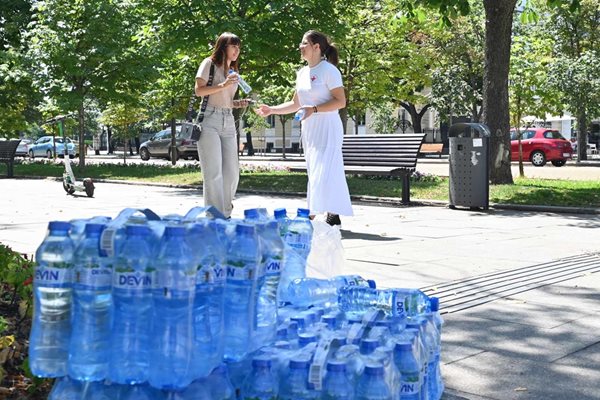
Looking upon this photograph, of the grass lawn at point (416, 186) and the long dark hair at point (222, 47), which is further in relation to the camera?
the grass lawn at point (416, 186)

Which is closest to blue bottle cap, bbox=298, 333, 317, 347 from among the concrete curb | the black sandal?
the black sandal

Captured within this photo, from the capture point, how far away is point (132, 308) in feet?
8.82

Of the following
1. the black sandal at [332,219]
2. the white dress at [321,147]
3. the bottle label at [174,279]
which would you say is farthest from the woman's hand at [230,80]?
the bottle label at [174,279]

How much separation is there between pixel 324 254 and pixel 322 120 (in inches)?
147

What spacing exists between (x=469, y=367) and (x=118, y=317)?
7.45 feet

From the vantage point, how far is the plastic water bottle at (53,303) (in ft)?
8.91

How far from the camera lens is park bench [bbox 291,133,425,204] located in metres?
15.1

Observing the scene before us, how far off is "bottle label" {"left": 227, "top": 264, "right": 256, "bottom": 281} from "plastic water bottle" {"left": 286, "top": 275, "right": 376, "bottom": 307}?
0.88 metres

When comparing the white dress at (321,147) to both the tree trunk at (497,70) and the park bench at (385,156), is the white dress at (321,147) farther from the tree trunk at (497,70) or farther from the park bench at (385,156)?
the tree trunk at (497,70)

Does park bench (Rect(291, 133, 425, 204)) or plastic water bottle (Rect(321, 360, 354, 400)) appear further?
park bench (Rect(291, 133, 425, 204))

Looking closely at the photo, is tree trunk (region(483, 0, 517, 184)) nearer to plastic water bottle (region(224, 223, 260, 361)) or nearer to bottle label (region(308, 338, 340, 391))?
bottle label (region(308, 338, 340, 391))

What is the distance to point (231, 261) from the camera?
2910 millimetres

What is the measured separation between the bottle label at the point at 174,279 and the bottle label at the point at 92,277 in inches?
7.6

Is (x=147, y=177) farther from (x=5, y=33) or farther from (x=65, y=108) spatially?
(x=5, y=33)
